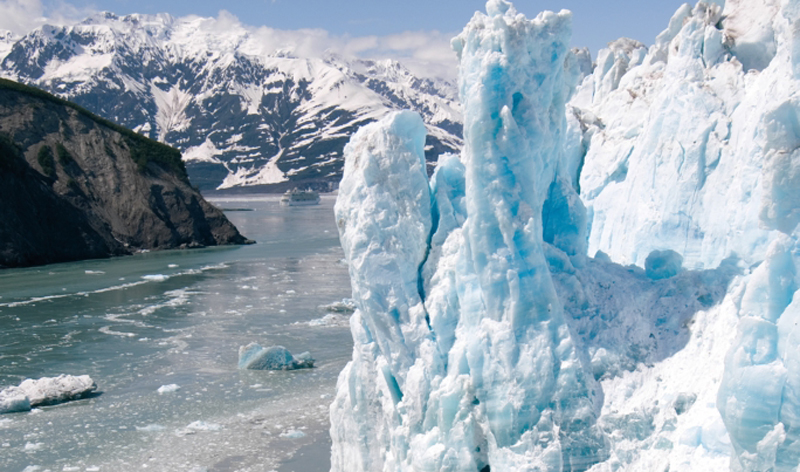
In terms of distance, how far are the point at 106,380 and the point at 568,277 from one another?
33.4 feet

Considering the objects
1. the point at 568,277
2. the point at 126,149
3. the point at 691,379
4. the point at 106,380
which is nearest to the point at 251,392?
the point at 106,380

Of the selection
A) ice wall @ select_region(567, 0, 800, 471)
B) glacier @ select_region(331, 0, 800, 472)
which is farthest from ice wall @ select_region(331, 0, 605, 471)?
ice wall @ select_region(567, 0, 800, 471)

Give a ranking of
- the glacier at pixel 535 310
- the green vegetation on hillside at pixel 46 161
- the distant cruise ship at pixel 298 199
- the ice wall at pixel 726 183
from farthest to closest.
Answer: the distant cruise ship at pixel 298 199 < the green vegetation on hillside at pixel 46 161 < the glacier at pixel 535 310 < the ice wall at pixel 726 183

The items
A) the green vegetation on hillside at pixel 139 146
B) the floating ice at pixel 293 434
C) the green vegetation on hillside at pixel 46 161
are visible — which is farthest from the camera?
the green vegetation on hillside at pixel 139 146

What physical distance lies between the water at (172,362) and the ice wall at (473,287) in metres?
2.91

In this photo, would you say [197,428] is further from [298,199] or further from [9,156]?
[298,199]

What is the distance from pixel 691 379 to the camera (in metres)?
5.83

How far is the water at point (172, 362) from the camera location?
33.2 feet

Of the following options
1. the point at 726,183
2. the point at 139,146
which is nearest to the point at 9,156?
the point at 139,146

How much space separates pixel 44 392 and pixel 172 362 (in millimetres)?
2956

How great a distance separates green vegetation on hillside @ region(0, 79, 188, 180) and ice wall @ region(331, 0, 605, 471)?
3958 cm

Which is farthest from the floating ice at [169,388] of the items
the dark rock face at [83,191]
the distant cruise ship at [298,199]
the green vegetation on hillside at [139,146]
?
the distant cruise ship at [298,199]

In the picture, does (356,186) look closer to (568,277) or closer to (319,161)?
(568,277)

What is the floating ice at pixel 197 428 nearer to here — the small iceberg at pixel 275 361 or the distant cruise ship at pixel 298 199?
the small iceberg at pixel 275 361
